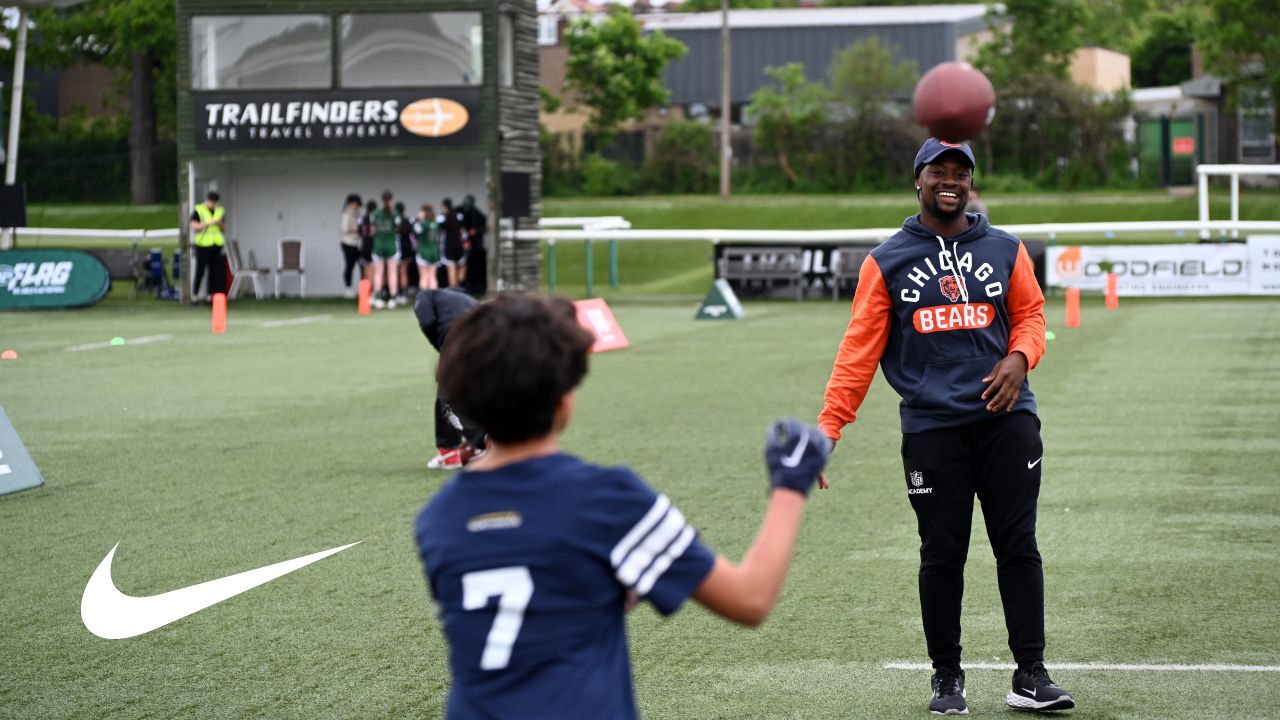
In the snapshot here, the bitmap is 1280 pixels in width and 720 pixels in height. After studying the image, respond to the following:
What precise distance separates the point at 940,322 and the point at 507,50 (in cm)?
2979

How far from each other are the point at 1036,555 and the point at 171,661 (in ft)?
10.4

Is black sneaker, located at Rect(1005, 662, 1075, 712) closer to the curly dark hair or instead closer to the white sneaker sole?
the white sneaker sole

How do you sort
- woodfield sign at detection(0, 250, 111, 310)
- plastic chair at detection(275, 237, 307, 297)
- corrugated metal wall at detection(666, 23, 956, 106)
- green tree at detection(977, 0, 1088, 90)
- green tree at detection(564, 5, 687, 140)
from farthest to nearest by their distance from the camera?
1. corrugated metal wall at detection(666, 23, 956, 106)
2. green tree at detection(564, 5, 687, 140)
3. green tree at detection(977, 0, 1088, 90)
4. plastic chair at detection(275, 237, 307, 297)
5. woodfield sign at detection(0, 250, 111, 310)

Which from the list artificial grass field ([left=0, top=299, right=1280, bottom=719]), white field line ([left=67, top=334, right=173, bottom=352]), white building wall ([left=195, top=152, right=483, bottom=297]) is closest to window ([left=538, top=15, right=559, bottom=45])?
white building wall ([left=195, top=152, right=483, bottom=297])

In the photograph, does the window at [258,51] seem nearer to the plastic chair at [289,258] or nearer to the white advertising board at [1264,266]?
the plastic chair at [289,258]

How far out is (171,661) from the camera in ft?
20.6

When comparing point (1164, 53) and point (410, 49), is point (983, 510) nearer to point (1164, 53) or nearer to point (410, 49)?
point (410, 49)

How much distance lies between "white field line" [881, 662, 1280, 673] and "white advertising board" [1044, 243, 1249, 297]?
957 inches

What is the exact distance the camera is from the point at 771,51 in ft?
240

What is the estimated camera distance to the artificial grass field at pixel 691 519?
19.2 feet

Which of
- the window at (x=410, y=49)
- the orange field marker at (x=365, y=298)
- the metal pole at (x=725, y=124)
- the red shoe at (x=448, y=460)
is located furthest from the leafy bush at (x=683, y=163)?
the red shoe at (x=448, y=460)

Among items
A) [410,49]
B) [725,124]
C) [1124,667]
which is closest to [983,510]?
[1124,667]

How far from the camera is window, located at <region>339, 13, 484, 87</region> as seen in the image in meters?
33.9

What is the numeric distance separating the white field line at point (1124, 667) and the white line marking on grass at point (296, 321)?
2113 centimetres
